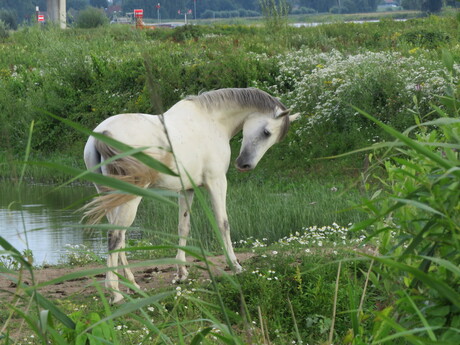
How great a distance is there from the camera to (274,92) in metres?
17.0

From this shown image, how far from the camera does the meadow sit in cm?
216

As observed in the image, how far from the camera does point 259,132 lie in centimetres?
731

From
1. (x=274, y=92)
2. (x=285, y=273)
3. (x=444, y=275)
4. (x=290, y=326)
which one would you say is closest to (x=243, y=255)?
(x=285, y=273)

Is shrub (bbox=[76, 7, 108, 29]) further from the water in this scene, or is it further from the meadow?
the water

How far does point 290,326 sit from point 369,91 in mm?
9618

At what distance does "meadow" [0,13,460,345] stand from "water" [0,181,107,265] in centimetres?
60

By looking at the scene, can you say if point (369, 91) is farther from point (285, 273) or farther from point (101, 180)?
point (101, 180)

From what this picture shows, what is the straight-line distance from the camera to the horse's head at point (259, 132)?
7293mm

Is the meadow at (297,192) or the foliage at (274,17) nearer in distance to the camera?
the meadow at (297,192)

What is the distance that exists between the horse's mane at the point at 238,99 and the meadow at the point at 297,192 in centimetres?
89

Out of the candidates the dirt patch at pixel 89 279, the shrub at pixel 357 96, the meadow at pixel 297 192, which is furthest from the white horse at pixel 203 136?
the shrub at pixel 357 96

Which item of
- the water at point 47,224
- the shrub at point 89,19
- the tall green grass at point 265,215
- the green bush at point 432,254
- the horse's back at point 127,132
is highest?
the green bush at point 432,254

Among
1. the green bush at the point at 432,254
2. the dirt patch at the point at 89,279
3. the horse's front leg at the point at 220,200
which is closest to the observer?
the green bush at the point at 432,254

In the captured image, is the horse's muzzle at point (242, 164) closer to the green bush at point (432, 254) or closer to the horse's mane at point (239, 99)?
the horse's mane at point (239, 99)
